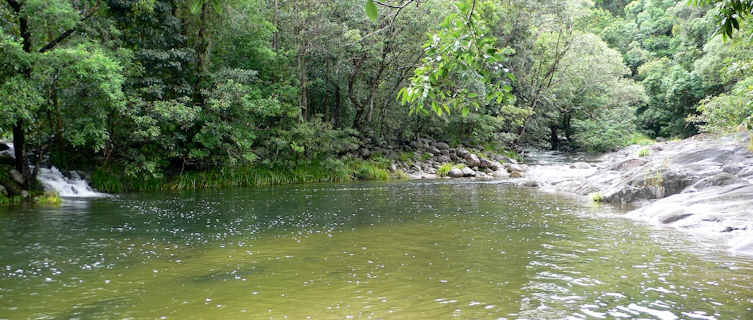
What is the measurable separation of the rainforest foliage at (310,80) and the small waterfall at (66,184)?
0.99 m

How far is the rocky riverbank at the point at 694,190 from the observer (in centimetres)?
1046

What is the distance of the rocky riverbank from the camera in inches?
412

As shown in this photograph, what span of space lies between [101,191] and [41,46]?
6.94 m

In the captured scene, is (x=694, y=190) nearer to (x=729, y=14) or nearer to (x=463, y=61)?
(x=729, y=14)

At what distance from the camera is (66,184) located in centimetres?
2094

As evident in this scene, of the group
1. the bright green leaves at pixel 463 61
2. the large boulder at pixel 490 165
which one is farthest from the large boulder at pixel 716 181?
the large boulder at pixel 490 165

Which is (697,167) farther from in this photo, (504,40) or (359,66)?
(504,40)

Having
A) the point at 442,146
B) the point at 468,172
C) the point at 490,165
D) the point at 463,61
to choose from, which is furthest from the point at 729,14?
the point at 442,146

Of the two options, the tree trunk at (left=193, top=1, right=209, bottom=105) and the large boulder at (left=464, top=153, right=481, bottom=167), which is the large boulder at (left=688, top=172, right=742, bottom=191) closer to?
the large boulder at (left=464, top=153, right=481, bottom=167)

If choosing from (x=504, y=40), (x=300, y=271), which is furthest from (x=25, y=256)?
(x=504, y=40)

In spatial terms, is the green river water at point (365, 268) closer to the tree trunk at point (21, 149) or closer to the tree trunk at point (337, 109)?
the tree trunk at point (21, 149)

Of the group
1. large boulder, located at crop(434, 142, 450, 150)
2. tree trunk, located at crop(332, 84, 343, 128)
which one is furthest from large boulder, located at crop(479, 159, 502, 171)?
tree trunk, located at crop(332, 84, 343, 128)

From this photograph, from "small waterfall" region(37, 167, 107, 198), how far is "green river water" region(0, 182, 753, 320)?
687 centimetres

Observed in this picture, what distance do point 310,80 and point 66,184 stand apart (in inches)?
676
